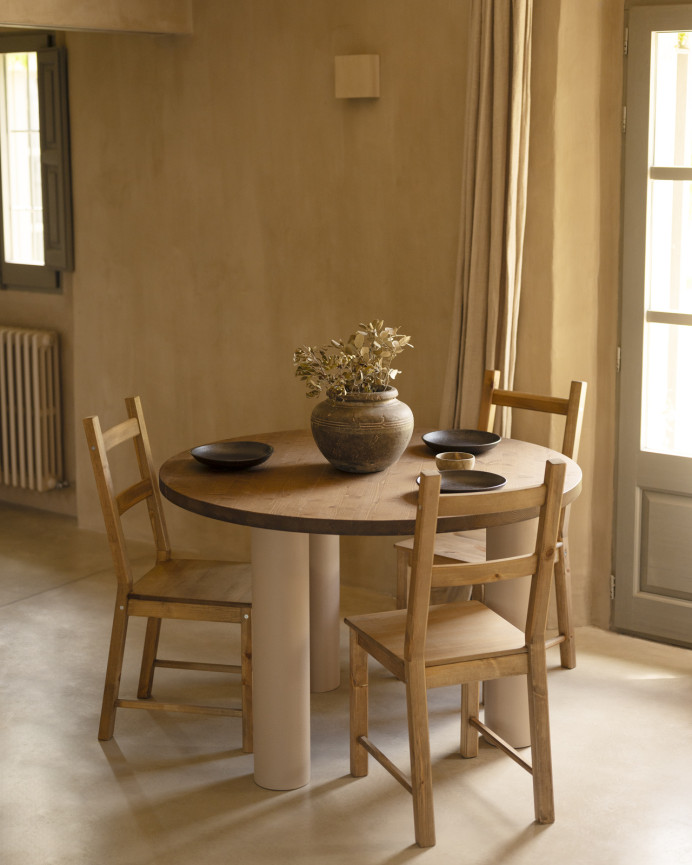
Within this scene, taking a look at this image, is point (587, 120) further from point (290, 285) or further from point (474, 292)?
point (290, 285)

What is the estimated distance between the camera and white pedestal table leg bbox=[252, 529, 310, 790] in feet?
10.1

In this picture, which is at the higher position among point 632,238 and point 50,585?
point 632,238

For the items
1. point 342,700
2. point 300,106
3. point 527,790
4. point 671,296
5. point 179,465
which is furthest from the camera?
point 300,106

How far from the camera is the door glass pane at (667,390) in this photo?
4.04 metres

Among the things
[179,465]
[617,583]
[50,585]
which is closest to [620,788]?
[617,583]

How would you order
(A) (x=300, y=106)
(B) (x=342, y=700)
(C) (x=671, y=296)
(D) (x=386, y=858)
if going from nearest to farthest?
(D) (x=386, y=858)
(B) (x=342, y=700)
(C) (x=671, y=296)
(A) (x=300, y=106)

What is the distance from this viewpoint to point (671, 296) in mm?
4047

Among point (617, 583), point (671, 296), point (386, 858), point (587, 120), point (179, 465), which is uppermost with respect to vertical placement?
point (587, 120)

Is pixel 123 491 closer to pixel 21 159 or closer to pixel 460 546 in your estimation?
pixel 460 546

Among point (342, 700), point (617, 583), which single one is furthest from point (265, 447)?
point (617, 583)

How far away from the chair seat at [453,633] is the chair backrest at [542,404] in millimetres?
906

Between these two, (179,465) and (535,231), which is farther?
(535,231)

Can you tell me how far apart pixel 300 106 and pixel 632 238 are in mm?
1550

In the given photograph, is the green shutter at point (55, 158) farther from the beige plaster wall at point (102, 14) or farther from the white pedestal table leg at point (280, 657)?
the white pedestal table leg at point (280, 657)
